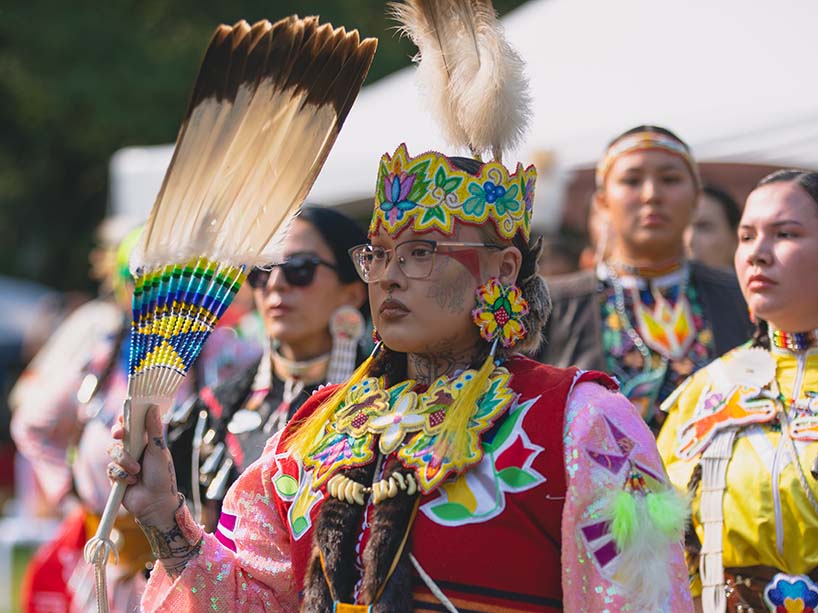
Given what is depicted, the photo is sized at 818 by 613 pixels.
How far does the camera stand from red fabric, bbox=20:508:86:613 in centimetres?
550

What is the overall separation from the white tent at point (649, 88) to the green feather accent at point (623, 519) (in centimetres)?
351

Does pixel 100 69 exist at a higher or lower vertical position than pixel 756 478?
higher

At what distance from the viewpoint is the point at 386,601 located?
2395mm

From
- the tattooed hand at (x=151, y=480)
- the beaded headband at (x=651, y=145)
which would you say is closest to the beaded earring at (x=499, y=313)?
the tattooed hand at (x=151, y=480)

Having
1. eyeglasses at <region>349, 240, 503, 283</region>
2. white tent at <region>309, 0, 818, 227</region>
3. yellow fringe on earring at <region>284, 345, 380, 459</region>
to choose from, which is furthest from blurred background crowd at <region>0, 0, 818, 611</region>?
yellow fringe on earring at <region>284, 345, 380, 459</region>

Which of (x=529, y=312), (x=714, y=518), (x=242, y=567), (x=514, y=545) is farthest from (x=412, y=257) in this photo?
(x=714, y=518)

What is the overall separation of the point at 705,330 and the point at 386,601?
6.81ft

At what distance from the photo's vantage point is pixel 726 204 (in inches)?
217

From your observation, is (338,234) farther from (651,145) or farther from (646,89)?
(646,89)

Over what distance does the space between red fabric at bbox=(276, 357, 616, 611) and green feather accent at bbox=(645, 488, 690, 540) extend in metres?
0.16

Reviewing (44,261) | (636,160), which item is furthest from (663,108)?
(44,261)

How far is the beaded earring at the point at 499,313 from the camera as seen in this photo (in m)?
2.56

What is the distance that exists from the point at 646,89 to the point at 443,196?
4771mm

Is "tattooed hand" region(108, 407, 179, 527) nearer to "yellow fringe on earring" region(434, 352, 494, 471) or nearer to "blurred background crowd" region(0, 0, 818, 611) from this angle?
"yellow fringe on earring" region(434, 352, 494, 471)
